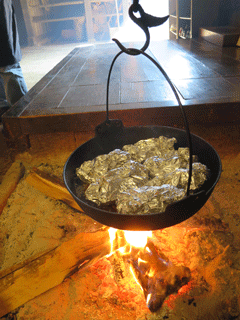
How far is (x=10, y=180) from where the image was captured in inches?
80.5

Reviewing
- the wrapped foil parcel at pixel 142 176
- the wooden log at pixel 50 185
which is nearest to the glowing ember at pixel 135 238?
the wrapped foil parcel at pixel 142 176

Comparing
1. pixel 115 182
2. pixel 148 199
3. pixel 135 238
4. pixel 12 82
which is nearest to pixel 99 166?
pixel 115 182

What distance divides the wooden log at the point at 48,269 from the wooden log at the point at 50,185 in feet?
1.51

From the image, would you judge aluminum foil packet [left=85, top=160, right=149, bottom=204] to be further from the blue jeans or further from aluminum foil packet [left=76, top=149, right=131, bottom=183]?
the blue jeans

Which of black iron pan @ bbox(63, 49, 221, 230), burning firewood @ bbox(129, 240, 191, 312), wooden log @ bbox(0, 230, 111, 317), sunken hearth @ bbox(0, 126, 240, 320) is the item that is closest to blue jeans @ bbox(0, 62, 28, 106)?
sunken hearth @ bbox(0, 126, 240, 320)

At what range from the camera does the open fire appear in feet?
4.06

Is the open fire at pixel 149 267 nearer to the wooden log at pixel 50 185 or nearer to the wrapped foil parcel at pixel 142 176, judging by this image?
the wrapped foil parcel at pixel 142 176

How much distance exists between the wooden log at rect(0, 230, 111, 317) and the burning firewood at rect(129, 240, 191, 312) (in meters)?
0.20

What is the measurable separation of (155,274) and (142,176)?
542mm

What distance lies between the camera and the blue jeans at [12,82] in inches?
125

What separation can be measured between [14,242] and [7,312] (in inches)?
18.4

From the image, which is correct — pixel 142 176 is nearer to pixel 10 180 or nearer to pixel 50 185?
pixel 50 185

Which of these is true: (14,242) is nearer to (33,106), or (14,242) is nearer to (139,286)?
(139,286)

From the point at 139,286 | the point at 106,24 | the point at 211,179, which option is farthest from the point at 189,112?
the point at 106,24
